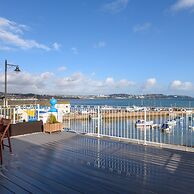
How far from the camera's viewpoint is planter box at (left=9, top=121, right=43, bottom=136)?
26.2 ft

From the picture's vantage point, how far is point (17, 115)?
10883 millimetres

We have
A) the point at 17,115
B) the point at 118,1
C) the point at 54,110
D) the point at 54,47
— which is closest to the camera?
the point at 54,110

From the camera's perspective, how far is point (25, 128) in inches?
324

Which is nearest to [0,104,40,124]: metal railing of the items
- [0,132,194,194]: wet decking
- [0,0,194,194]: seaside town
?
[0,0,194,194]: seaside town

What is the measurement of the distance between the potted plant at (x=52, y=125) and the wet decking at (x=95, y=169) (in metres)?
1.76

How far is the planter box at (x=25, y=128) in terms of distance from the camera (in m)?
7.97

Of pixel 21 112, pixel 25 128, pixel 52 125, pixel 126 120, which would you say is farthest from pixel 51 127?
pixel 126 120

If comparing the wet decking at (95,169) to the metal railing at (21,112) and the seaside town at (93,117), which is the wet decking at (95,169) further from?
the metal railing at (21,112)

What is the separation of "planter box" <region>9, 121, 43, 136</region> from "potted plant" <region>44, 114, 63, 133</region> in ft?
0.83

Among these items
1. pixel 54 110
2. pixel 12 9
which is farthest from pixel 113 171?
pixel 12 9

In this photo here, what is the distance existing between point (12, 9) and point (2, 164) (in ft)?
30.7

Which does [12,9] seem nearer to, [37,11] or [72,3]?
[37,11]

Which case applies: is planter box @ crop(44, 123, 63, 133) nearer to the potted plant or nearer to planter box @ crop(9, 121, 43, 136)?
the potted plant

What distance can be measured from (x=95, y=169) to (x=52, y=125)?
446 cm
